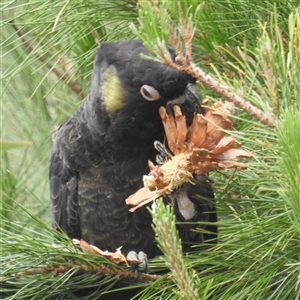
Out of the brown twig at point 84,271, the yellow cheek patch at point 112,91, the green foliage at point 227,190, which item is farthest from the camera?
the yellow cheek patch at point 112,91

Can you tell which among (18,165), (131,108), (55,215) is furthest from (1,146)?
(18,165)

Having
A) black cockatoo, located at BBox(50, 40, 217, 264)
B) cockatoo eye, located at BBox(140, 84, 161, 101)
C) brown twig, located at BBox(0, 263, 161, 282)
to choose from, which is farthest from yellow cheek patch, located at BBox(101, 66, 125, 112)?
brown twig, located at BBox(0, 263, 161, 282)

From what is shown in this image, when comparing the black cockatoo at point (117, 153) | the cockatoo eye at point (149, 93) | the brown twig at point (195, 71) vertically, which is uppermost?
the brown twig at point (195, 71)

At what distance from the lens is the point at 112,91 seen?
211 cm

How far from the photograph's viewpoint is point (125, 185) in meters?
2.26

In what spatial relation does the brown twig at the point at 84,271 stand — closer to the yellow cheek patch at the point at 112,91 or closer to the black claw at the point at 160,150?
the black claw at the point at 160,150

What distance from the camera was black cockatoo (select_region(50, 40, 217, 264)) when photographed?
194cm

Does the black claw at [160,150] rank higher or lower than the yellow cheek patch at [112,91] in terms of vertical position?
lower

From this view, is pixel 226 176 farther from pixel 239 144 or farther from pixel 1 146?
pixel 1 146

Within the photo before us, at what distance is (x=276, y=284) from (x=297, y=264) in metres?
0.17

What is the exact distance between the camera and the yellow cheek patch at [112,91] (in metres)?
2.08

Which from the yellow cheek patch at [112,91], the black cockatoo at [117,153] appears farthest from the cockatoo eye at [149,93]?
the yellow cheek patch at [112,91]

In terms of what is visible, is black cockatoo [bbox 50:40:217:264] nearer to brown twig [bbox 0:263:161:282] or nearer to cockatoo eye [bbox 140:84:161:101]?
cockatoo eye [bbox 140:84:161:101]

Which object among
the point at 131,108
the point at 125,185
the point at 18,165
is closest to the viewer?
the point at 131,108
